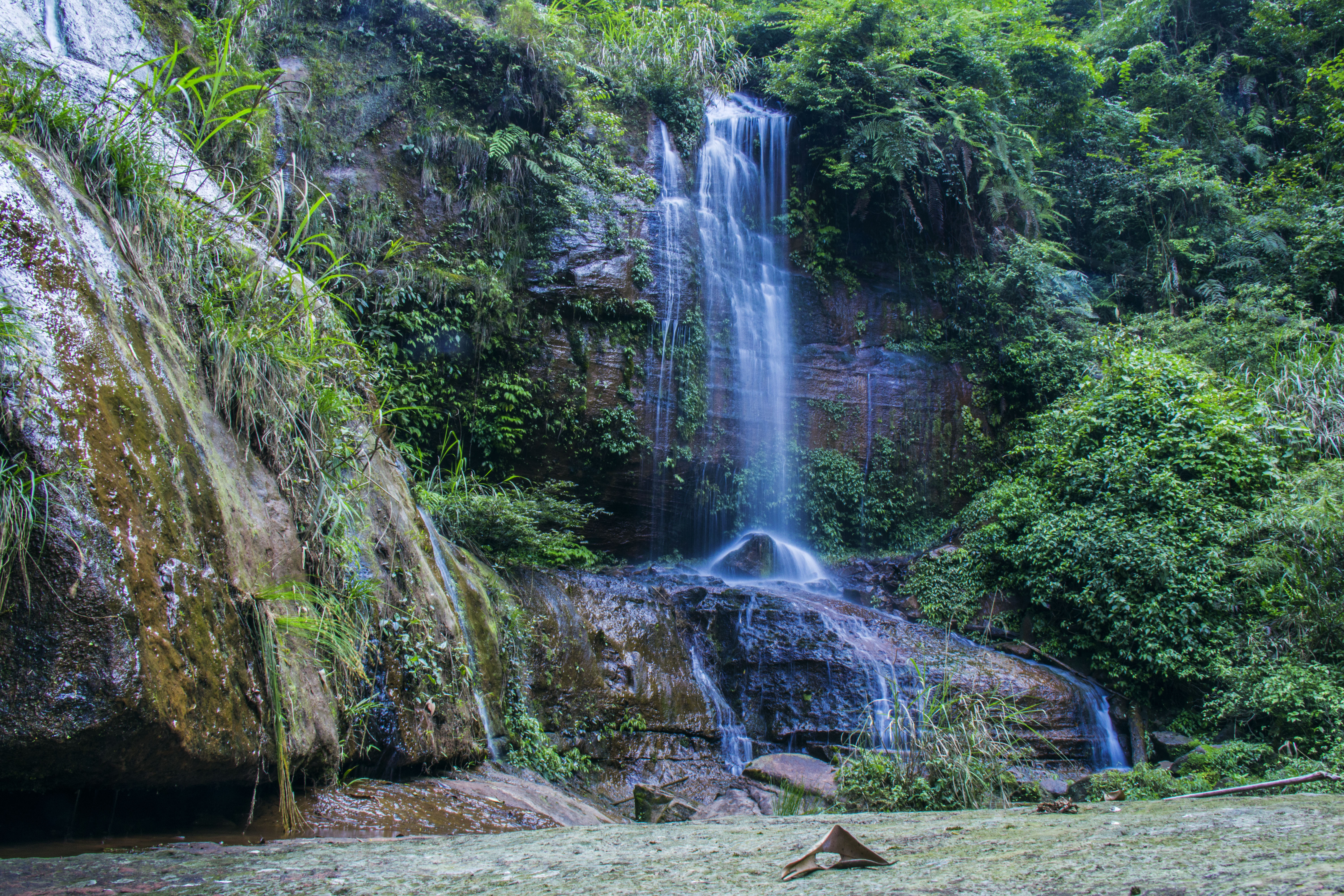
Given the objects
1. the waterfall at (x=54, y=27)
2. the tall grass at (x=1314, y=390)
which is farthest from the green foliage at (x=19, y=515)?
the tall grass at (x=1314, y=390)

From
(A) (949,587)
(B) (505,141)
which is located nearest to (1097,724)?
(A) (949,587)

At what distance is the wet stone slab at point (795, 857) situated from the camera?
4.11 feet

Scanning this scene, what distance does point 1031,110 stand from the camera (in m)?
14.5

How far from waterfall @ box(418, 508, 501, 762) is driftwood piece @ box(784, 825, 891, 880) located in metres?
3.77

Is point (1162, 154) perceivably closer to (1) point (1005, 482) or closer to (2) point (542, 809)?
(1) point (1005, 482)

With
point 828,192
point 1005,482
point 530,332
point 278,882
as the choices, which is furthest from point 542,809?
point 828,192

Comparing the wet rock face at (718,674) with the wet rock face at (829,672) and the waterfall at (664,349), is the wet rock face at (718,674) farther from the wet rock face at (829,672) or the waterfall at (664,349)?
the waterfall at (664,349)

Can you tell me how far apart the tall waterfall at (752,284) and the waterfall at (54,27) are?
7830mm

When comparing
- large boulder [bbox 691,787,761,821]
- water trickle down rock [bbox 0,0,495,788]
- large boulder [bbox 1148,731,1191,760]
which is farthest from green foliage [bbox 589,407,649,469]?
large boulder [bbox 1148,731,1191,760]

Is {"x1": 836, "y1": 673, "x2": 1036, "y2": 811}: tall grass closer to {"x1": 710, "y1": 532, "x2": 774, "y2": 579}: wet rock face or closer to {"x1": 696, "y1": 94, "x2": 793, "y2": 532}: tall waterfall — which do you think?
{"x1": 710, "y1": 532, "x2": 774, "y2": 579}: wet rock face

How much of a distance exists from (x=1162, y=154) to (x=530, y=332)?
527 inches

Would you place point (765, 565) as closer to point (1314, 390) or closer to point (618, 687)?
point (618, 687)

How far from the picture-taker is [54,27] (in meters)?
4.90

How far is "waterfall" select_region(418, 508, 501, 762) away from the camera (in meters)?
5.01
